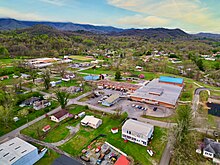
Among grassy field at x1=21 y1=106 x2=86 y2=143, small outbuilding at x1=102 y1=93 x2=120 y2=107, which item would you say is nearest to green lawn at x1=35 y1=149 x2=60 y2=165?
grassy field at x1=21 y1=106 x2=86 y2=143

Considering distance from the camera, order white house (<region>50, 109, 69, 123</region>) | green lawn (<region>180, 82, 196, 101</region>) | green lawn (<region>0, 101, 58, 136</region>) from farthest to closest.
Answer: green lawn (<region>180, 82, 196, 101</region>) < white house (<region>50, 109, 69, 123</region>) < green lawn (<region>0, 101, 58, 136</region>)

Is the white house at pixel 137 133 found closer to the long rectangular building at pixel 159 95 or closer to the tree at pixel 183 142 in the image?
the tree at pixel 183 142

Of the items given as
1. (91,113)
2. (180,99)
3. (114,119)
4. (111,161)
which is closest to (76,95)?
(91,113)

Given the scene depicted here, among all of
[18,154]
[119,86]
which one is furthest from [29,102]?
[119,86]

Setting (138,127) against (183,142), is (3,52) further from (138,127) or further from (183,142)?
(183,142)

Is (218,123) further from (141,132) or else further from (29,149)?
(29,149)

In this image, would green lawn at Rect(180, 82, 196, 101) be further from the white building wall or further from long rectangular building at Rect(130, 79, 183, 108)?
the white building wall

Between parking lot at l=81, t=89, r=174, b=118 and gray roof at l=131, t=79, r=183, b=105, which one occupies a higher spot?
gray roof at l=131, t=79, r=183, b=105
